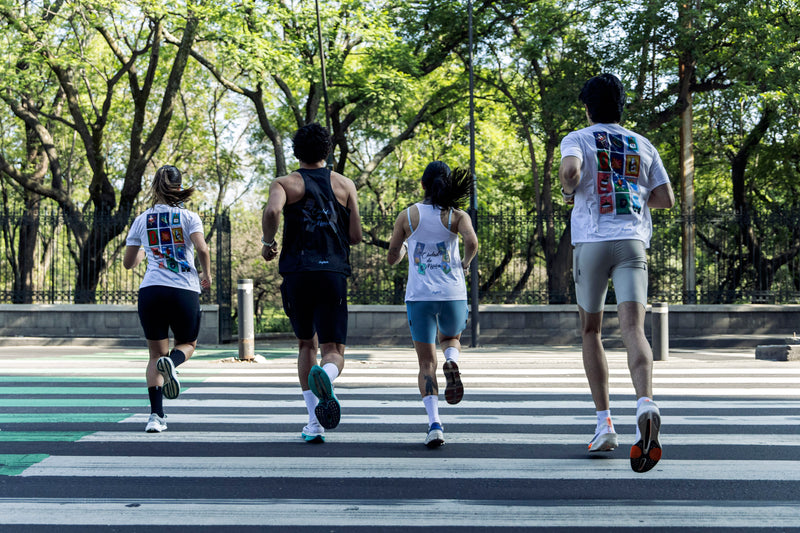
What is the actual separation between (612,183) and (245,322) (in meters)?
8.30

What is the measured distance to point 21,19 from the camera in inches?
716

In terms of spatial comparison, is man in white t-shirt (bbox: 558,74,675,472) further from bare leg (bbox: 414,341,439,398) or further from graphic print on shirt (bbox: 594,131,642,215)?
bare leg (bbox: 414,341,439,398)

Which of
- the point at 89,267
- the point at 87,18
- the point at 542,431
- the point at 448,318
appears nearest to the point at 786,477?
the point at 542,431

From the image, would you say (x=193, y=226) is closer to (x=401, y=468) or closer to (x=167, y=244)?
(x=167, y=244)

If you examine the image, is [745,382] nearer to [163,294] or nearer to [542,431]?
[542,431]

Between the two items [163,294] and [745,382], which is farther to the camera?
[745,382]

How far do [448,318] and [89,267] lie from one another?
14385mm

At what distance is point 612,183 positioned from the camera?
14.3 feet

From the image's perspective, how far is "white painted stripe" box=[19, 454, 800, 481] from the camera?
4.24m

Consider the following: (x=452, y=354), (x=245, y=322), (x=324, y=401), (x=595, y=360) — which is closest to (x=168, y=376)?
(x=324, y=401)

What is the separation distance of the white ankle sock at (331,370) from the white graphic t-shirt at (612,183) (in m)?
1.63

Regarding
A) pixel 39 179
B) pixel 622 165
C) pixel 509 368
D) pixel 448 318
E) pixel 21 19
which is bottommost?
pixel 509 368

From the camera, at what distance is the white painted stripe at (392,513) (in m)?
3.38

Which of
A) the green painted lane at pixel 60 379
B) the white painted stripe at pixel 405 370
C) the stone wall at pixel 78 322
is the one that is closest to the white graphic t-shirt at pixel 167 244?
the green painted lane at pixel 60 379
